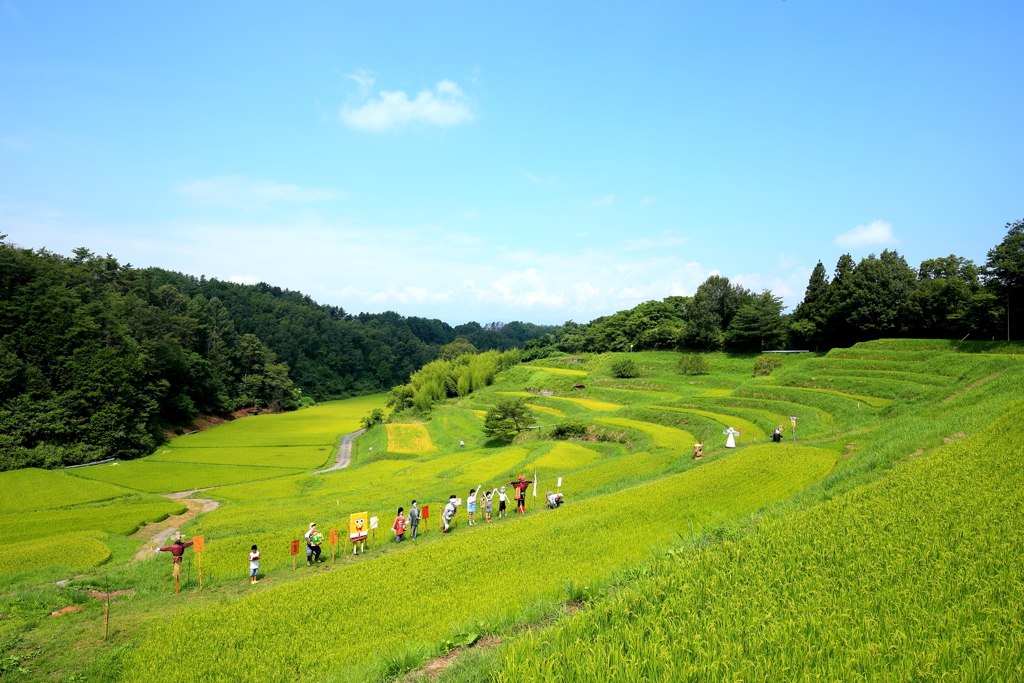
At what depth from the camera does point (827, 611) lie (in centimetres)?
648

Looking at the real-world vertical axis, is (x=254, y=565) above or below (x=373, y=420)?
above

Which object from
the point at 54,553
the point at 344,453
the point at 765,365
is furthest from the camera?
the point at 344,453

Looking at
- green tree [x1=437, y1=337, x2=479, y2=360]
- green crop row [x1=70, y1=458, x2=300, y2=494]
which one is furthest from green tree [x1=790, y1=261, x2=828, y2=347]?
green tree [x1=437, y1=337, x2=479, y2=360]

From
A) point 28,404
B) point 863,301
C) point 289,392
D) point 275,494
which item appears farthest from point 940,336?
point 289,392

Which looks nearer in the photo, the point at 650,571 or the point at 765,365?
the point at 650,571

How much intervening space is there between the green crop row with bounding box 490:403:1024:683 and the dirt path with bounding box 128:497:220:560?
2178 cm

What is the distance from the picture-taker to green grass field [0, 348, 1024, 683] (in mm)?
5797

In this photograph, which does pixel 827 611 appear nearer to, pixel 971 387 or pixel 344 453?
pixel 971 387

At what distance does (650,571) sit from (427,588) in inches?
215

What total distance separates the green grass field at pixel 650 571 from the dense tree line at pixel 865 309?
28.0ft

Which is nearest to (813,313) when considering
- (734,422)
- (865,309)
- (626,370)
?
(865,309)

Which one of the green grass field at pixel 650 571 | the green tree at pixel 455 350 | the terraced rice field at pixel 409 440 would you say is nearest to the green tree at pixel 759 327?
the green grass field at pixel 650 571

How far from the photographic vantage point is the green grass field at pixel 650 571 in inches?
228

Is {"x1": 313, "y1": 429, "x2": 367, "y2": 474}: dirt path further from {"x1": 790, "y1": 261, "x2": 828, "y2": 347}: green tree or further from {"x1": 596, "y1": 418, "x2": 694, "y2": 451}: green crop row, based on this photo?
{"x1": 790, "y1": 261, "x2": 828, "y2": 347}: green tree
